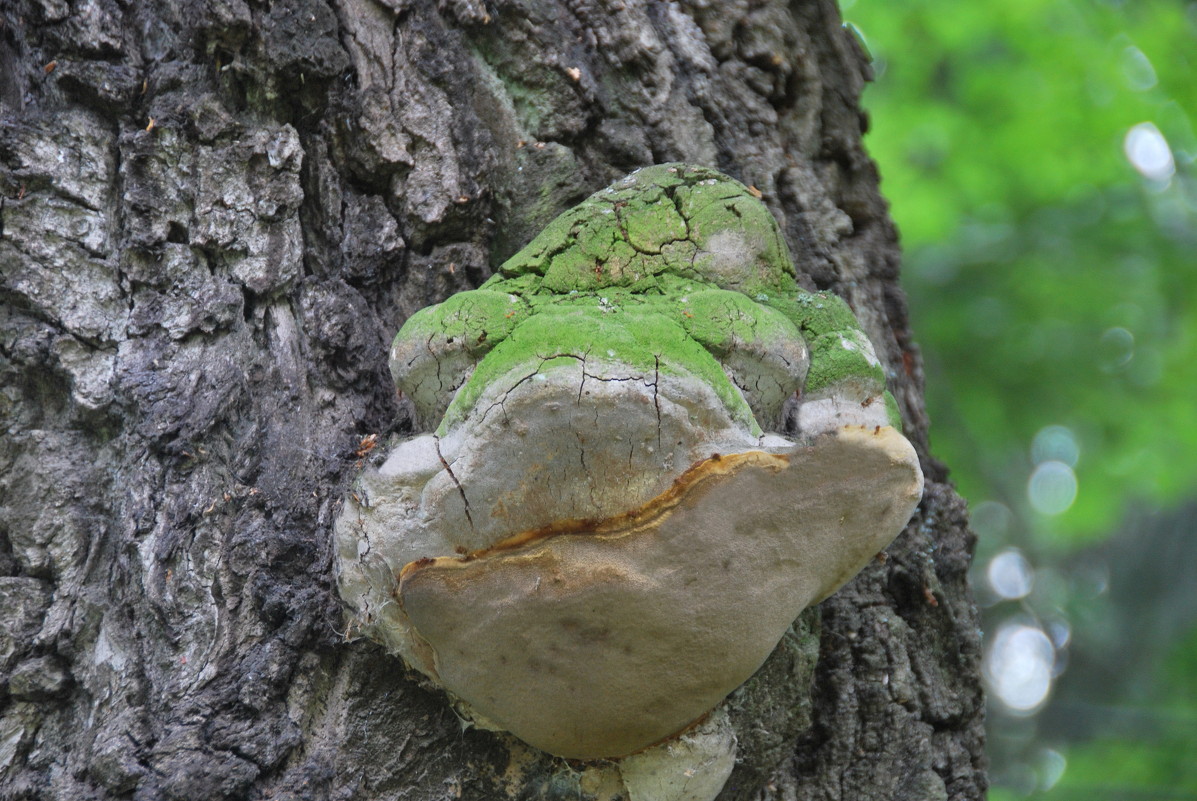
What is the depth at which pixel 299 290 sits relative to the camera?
6.84 feet

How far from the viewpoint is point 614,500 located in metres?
1.57

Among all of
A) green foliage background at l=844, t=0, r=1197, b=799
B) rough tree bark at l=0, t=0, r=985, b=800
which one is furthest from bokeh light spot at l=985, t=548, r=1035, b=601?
rough tree bark at l=0, t=0, r=985, b=800

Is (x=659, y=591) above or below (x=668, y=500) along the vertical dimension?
below

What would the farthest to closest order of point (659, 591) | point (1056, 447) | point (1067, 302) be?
point (1056, 447) → point (1067, 302) → point (659, 591)

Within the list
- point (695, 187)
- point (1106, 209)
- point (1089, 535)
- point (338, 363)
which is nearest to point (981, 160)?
point (1106, 209)

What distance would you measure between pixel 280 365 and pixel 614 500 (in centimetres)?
91

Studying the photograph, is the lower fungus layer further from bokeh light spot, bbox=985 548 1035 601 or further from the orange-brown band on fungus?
bokeh light spot, bbox=985 548 1035 601

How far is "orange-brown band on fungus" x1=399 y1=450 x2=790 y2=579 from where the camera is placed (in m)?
1.54

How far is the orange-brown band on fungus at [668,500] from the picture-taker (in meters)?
1.54

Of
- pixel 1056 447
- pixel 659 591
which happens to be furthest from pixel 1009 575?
pixel 659 591

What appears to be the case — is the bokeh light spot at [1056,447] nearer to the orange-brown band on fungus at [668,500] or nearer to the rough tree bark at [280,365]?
the rough tree bark at [280,365]

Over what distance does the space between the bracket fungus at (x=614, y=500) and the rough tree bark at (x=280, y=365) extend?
0.20 m

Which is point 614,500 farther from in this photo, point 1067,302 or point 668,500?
point 1067,302

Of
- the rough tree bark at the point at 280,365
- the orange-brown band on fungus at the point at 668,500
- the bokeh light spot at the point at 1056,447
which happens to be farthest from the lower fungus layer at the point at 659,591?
the bokeh light spot at the point at 1056,447
